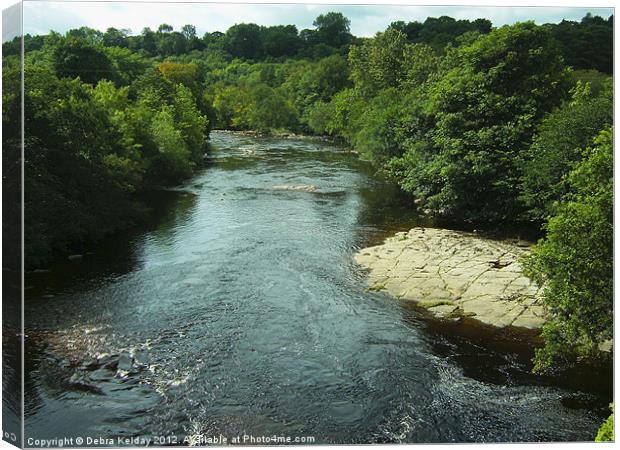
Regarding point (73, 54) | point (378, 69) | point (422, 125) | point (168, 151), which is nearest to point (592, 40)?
point (73, 54)

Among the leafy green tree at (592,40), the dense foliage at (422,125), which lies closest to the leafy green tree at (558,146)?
the dense foliage at (422,125)

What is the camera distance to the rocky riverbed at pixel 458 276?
13117 millimetres

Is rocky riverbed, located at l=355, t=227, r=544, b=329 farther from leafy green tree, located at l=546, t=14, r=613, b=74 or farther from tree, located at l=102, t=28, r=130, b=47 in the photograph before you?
tree, located at l=102, t=28, r=130, b=47

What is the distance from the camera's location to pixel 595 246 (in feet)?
27.4

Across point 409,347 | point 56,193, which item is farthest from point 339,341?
point 56,193

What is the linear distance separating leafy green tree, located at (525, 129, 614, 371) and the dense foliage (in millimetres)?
19

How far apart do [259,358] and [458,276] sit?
632 centimetres

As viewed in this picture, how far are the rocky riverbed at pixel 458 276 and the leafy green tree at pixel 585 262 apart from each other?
7.23 ft

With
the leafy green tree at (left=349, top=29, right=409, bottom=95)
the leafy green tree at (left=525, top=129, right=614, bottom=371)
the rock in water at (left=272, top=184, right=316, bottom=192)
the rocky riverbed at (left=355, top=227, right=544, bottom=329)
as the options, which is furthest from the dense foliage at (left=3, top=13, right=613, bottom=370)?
the rock in water at (left=272, top=184, right=316, bottom=192)

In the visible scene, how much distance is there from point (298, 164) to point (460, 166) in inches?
540

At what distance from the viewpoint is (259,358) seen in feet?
33.9

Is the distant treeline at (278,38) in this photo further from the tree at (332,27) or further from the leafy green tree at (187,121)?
the leafy green tree at (187,121)

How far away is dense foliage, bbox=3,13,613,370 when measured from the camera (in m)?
8.55

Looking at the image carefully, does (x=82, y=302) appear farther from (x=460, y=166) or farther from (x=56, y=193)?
(x=460, y=166)
